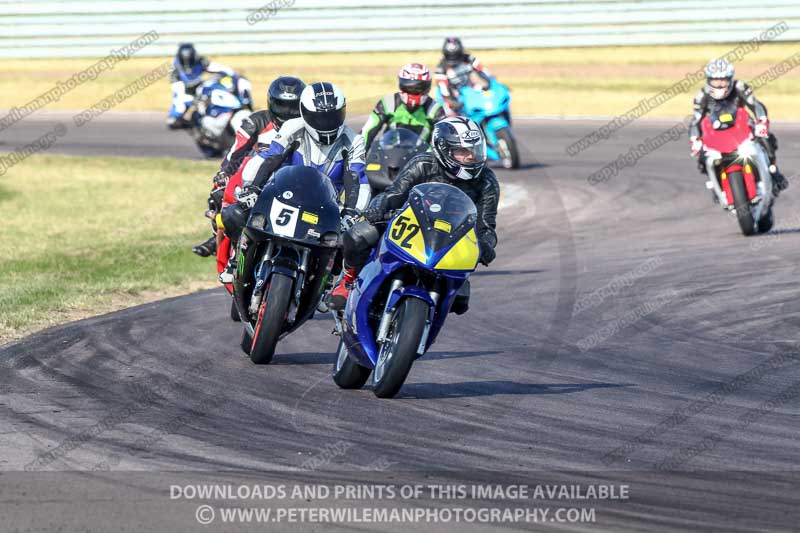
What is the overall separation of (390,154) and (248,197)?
495 cm

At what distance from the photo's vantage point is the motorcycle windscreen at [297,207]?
9.30m

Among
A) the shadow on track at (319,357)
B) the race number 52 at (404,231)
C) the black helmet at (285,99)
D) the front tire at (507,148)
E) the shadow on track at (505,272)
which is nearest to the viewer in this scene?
the race number 52 at (404,231)

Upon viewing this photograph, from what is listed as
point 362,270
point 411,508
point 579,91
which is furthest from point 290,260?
point 579,91

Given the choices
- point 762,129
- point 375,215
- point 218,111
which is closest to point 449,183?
point 375,215

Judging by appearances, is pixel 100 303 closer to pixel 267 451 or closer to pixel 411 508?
pixel 267 451

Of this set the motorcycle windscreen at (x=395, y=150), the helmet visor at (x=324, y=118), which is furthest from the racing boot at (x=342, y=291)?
the motorcycle windscreen at (x=395, y=150)

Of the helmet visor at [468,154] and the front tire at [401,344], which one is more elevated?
the helmet visor at [468,154]

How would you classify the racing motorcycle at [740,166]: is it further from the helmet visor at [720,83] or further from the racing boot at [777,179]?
the helmet visor at [720,83]

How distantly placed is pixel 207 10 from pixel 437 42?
6.41 m

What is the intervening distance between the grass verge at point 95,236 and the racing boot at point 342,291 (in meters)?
3.08

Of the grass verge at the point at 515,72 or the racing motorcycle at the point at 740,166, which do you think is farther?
the grass verge at the point at 515,72

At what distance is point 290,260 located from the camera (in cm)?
937

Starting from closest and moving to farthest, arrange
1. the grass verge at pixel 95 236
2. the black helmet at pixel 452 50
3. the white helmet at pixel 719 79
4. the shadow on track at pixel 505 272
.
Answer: the grass verge at pixel 95 236 < the shadow on track at pixel 505 272 < the white helmet at pixel 719 79 < the black helmet at pixel 452 50

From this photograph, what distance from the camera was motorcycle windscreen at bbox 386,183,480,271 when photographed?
7977mm
